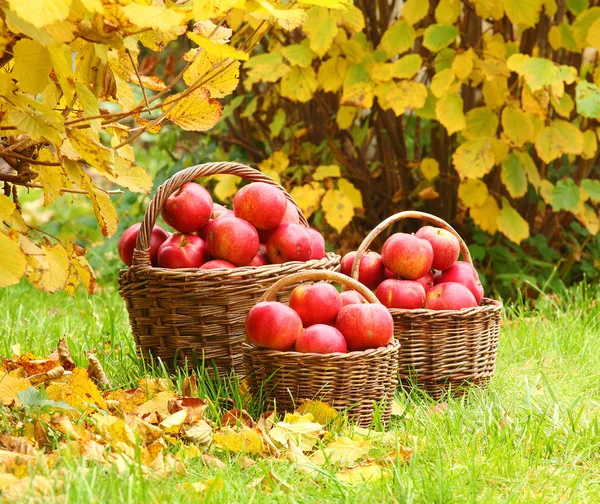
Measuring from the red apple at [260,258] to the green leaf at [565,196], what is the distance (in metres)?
1.49

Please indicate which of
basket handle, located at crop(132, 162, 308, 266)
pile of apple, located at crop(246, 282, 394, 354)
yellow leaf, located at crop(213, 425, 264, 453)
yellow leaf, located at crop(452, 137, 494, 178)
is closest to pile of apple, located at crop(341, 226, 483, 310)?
pile of apple, located at crop(246, 282, 394, 354)

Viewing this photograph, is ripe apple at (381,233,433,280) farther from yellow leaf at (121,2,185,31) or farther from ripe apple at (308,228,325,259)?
yellow leaf at (121,2,185,31)

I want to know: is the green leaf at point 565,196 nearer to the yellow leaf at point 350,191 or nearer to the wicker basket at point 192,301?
the yellow leaf at point 350,191

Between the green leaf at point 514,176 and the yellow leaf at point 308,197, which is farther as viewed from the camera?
the yellow leaf at point 308,197

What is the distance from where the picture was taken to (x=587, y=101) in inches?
115

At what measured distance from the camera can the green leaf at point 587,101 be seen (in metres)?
2.90

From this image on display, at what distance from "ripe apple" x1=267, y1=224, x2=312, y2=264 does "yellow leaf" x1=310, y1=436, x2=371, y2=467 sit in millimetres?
612

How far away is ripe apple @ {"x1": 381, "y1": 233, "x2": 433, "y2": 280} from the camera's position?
2170 millimetres

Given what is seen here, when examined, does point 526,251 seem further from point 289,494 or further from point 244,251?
Answer: point 289,494

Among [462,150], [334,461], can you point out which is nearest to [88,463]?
[334,461]

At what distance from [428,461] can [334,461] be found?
0.19 metres

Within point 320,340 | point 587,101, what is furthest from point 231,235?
point 587,101

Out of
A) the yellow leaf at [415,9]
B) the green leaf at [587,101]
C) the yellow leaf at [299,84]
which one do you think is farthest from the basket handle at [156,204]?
the green leaf at [587,101]

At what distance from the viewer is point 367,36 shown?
3.59m
